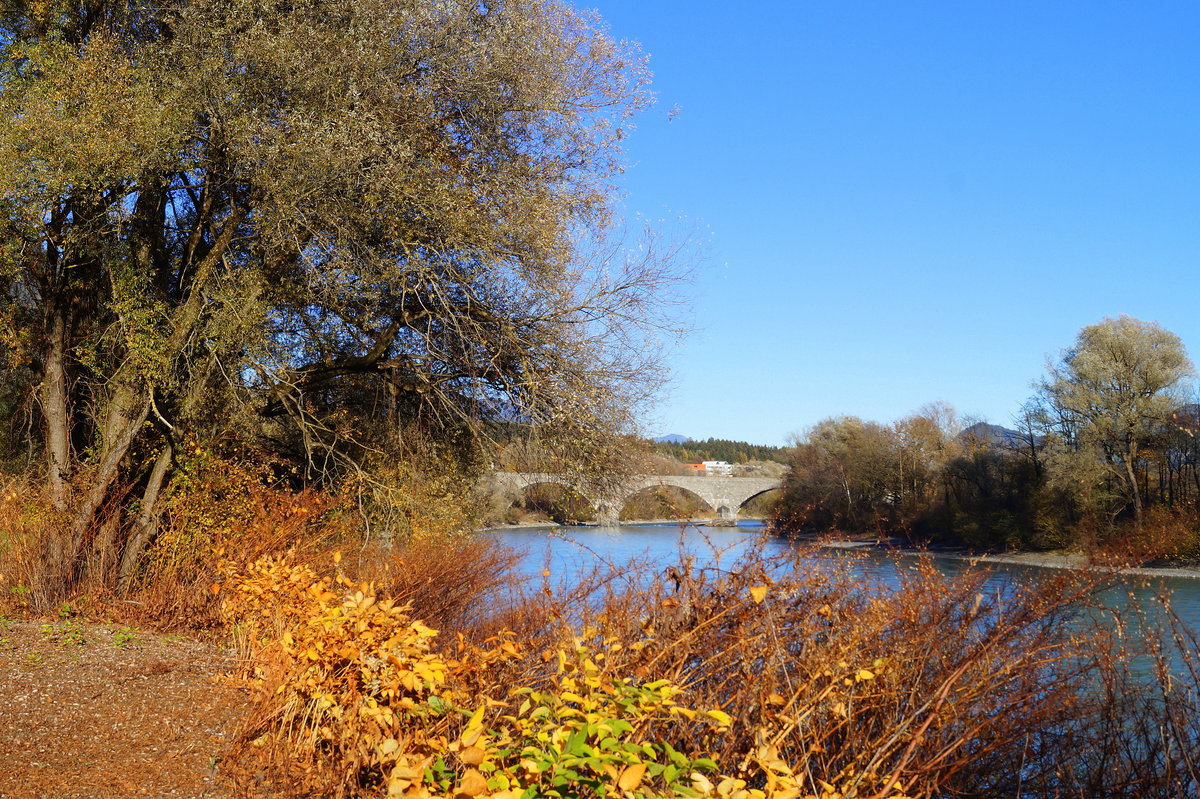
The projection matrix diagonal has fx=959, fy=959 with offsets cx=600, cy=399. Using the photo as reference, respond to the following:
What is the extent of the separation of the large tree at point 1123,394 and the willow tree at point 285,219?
2600cm

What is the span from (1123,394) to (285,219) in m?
30.2

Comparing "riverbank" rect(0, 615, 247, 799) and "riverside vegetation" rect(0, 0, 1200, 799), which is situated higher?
"riverside vegetation" rect(0, 0, 1200, 799)

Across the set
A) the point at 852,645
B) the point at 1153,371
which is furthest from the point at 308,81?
the point at 1153,371

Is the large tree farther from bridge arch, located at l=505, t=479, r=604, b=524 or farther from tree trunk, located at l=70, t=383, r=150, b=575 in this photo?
tree trunk, located at l=70, t=383, r=150, b=575

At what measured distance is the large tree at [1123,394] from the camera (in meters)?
30.9

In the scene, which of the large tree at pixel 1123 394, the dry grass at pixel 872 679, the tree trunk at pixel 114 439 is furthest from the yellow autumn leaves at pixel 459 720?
the large tree at pixel 1123 394

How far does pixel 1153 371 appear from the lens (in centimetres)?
3111

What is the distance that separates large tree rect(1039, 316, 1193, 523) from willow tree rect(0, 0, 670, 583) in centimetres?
2600

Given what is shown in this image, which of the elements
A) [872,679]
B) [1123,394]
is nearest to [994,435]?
[1123,394]

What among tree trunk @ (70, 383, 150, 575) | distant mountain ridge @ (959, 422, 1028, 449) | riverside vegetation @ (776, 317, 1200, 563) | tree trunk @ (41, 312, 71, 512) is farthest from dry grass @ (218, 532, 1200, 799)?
distant mountain ridge @ (959, 422, 1028, 449)

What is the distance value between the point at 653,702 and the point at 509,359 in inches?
293

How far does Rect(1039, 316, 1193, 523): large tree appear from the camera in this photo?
30.9 metres

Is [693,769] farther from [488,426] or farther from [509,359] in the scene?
[488,426]

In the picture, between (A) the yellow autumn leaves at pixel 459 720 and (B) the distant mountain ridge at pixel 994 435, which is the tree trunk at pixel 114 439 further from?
(B) the distant mountain ridge at pixel 994 435
